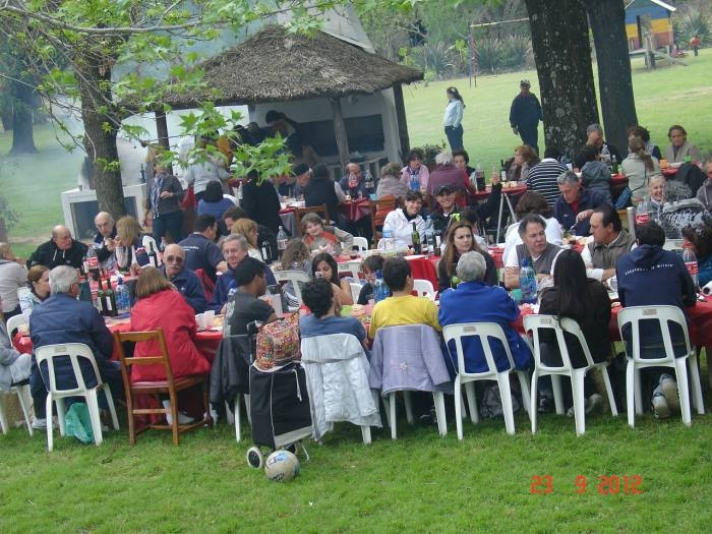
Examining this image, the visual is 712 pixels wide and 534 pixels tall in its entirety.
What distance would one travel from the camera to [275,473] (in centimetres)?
745

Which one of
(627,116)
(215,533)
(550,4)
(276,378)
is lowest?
(215,533)

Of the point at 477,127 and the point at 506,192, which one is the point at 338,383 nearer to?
the point at 506,192

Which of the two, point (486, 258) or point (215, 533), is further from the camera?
point (486, 258)

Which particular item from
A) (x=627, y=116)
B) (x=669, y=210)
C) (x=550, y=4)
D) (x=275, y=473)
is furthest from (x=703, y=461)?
(x=627, y=116)

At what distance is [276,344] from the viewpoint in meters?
7.50

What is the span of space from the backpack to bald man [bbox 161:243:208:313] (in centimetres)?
231

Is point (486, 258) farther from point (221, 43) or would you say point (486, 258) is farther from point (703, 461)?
point (221, 43)

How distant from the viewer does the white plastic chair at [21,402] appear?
9.50 metres

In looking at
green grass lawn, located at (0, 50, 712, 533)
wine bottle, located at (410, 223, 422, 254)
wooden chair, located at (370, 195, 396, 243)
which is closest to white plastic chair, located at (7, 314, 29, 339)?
green grass lawn, located at (0, 50, 712, 533)

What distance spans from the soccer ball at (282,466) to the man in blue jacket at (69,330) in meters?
2.05

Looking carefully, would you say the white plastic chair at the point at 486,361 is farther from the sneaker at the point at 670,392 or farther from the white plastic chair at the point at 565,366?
the sneaker at the point at 670,392

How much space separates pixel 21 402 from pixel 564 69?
8.87 metres

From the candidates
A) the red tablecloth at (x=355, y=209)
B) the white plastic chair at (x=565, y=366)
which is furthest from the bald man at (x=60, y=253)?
the white plastic chair at (x=565, y=366)

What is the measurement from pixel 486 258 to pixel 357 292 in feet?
4.47
